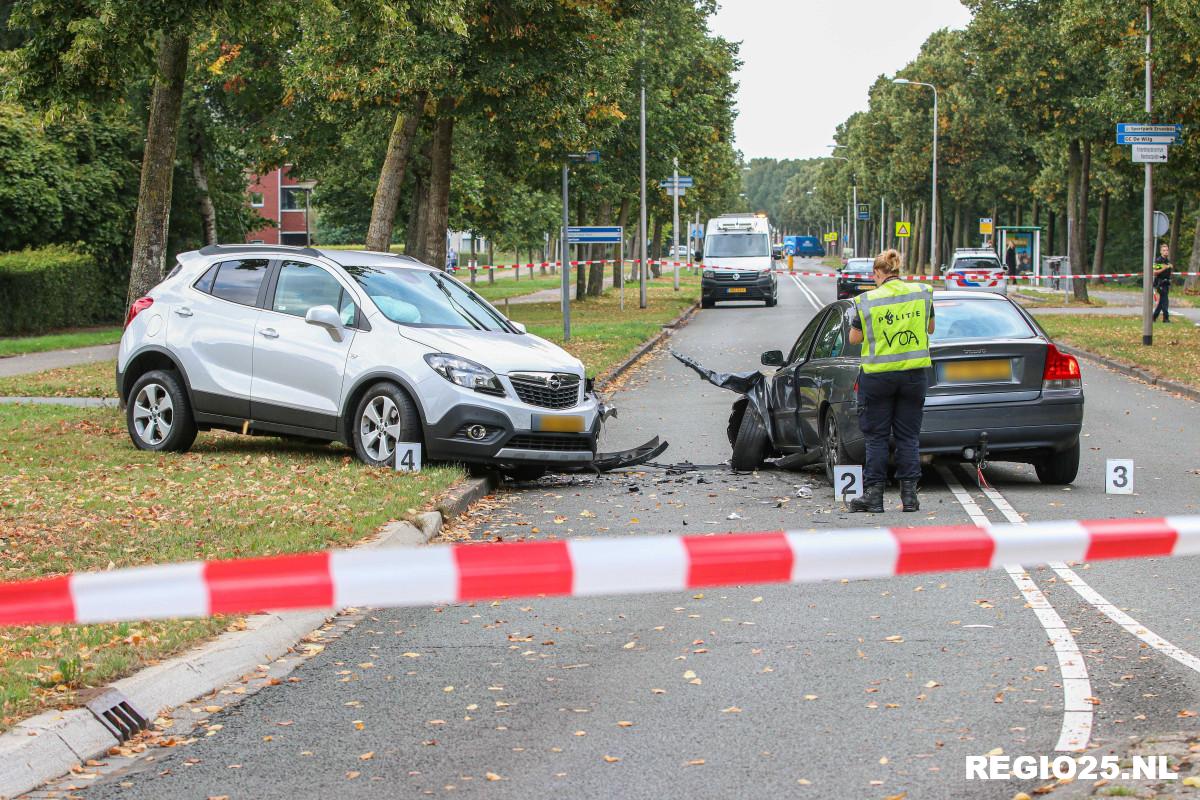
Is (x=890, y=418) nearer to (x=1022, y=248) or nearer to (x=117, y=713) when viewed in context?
(x=117, y=713)

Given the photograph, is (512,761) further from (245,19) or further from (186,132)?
(186,132)

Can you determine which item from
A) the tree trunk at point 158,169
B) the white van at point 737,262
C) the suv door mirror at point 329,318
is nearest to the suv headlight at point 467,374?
the suv door mirror at point 329,318

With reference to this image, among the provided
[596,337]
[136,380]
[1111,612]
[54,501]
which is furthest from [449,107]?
[1111,612]

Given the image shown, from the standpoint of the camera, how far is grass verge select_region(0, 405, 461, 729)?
20.3ft

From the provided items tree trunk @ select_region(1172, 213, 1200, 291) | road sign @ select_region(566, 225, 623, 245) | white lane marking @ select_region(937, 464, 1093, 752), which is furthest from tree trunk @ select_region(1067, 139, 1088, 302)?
white lane marking @ select_region(937, 464, 1093, 752)

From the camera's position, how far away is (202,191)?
4025 centimetres

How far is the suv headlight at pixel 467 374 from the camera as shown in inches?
465

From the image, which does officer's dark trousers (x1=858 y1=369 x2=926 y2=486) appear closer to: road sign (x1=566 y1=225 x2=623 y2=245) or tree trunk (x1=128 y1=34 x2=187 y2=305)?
tree trunk (x1=128 y1=34 x2=187 y2=305)

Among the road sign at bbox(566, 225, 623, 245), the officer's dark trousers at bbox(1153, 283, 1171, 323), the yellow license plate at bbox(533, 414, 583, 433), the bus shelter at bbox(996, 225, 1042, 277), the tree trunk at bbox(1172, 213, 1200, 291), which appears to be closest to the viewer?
the yellow license plate at bbox(533, 414, 583, 433)

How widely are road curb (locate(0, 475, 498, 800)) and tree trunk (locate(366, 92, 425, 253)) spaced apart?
16176 millimetres

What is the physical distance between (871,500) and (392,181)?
14.6 meters

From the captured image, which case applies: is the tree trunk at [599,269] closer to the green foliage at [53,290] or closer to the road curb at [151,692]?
the green foliage at [53,290]

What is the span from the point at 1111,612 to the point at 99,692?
464 centimetres

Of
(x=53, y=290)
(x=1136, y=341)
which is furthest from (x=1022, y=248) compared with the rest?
(x=53, y=290)
